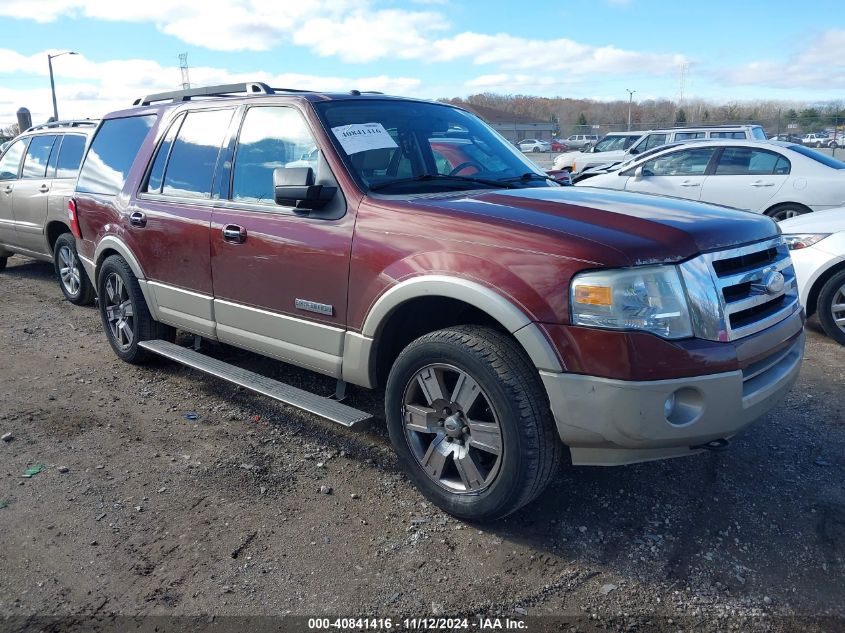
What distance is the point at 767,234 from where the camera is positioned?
3.29 meters

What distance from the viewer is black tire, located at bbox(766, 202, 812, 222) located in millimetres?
9148

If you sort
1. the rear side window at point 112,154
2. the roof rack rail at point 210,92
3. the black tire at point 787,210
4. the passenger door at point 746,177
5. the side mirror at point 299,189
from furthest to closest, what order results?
the passenger door at point 746,177 → the black tire at point 787,210 → the rear side window at point 112,154 → the roof rack rail at point 210,92 → the side mirror at point 299,189

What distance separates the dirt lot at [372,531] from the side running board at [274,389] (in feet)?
1.21

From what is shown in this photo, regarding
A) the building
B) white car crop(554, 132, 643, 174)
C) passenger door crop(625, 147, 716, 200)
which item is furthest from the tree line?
passenger door crop(625, 147, 716, 200)

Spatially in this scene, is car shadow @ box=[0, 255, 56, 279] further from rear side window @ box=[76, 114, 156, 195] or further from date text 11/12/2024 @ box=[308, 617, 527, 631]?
date text 11/12/2024 @ box=[308, 617, 527, 631]

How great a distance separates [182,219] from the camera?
14.7ft

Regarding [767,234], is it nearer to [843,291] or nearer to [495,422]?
[495,422]

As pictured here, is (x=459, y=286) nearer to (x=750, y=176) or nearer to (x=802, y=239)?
(x=802, y=239)

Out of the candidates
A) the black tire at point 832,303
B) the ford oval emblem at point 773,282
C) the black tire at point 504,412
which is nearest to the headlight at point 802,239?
the black tire at point 832,303

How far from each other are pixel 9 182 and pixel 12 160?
339mm

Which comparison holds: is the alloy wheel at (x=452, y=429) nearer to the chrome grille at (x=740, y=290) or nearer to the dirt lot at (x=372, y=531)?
the dirt lot at (x=372, y=531)

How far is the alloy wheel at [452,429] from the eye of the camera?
10.1 feet

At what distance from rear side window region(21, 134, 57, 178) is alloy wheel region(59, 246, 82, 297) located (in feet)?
4.08

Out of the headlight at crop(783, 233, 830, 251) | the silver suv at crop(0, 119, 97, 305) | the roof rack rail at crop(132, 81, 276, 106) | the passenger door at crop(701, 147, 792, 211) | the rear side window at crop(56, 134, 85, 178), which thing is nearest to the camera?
the roof rack rail at crop(132, 81, 276, 106)
